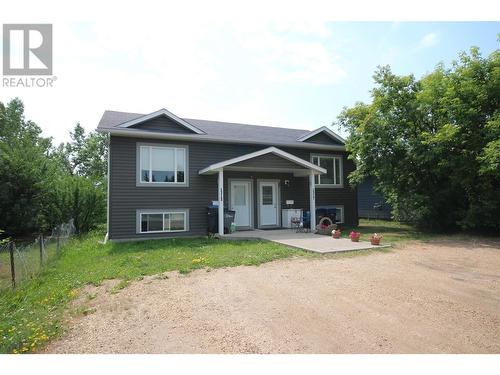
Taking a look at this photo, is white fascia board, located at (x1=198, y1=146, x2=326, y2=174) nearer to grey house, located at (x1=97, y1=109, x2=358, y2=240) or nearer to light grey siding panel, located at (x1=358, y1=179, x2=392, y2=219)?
grey house, located at (x1=97, y1=109, x2=358, y2=240)

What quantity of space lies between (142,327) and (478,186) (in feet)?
42.8

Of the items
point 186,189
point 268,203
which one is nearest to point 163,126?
point 186,189

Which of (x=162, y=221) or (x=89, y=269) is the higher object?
(x=162, y=221)

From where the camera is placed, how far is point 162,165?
12.7 metres

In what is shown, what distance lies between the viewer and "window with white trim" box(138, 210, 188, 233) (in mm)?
12288

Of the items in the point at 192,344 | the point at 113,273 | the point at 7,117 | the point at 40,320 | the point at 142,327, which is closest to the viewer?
the point at 192,344

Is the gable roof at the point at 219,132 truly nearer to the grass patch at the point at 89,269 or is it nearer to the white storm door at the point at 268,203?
the white storm door at the point at 268,203

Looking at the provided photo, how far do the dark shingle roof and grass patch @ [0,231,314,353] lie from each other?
15.4 ft

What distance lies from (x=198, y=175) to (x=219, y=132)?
8.13ft

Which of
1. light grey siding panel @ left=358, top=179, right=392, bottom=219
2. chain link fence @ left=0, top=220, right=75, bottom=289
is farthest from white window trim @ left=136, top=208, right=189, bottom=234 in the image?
light grey siding panel @ left=358, top=179, right=392, bottom=219

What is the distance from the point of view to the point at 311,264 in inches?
293

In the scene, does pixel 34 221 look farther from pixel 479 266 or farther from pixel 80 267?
pixel 479 266

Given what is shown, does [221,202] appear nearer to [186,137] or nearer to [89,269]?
[186,137]

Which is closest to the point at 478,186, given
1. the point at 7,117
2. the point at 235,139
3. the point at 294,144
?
the point at 294,144
